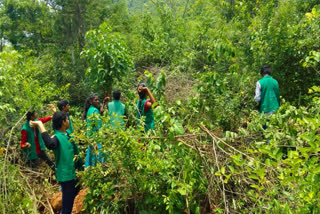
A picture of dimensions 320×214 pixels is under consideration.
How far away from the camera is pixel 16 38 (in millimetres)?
13188

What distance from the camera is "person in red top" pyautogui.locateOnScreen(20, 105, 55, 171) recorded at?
4.61m

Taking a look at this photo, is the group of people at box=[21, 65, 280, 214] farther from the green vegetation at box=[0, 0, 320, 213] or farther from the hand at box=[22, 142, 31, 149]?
the green vegetation at box=[0, 0, 320, 213]

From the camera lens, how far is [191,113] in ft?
10.4

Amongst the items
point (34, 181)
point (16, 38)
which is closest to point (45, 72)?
point (16, 38)

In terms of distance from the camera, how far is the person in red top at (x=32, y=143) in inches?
181

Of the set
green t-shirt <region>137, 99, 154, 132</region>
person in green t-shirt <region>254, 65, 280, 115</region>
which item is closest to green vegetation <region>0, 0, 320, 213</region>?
green t-shirt <region>137, 99, 154, 132</region>

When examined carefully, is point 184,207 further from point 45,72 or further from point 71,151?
point 45,72

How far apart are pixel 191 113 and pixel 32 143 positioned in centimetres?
322

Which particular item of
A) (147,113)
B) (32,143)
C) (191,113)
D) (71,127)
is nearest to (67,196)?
(71,127)

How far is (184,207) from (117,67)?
10.5ft

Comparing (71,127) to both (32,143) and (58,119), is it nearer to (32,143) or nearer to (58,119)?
(32,143)

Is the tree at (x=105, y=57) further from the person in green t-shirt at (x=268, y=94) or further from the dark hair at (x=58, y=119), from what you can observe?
the person in green t-shirt at (x=268, y=94)

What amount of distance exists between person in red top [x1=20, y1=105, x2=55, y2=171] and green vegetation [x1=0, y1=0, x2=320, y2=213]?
0.20m

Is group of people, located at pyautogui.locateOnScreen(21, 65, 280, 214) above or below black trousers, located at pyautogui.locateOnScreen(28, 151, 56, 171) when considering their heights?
above
